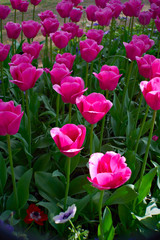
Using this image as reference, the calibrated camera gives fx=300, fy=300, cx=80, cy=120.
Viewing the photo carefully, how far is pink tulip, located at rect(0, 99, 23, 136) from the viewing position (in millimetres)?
1044

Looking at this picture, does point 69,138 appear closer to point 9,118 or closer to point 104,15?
point 9,118

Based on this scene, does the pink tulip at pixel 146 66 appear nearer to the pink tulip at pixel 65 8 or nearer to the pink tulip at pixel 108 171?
the pink tulip at pixel 108 171

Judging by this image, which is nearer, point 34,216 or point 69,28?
point 34,216

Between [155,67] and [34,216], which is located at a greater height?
[155,67]

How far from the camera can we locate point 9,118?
1056mm

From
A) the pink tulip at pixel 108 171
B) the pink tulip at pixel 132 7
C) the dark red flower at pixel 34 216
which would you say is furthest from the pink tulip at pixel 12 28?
the pink tulip at pixel 108 171

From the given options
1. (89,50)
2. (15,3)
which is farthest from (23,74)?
(15,3)

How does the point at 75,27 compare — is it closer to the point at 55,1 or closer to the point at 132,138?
the point at 132,138

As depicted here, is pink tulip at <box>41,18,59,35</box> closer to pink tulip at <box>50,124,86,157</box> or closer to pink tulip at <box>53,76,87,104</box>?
pink tulip at <box>53,76,87,104</box>

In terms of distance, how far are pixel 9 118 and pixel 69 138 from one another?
0.78 feet

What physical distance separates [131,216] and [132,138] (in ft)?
1.71

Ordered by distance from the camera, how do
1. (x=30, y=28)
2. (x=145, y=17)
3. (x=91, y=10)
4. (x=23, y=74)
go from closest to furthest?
(x=23, y=74), (x=30, y=28), (x=91, y=10), (x=145, y=17)

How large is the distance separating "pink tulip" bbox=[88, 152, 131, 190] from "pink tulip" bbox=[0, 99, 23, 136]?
12.5 inches

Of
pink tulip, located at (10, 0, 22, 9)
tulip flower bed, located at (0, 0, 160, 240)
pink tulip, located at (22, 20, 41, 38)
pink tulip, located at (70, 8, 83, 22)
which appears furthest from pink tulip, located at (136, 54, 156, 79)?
pink tulip, located at (10, 0, 22, 9)
